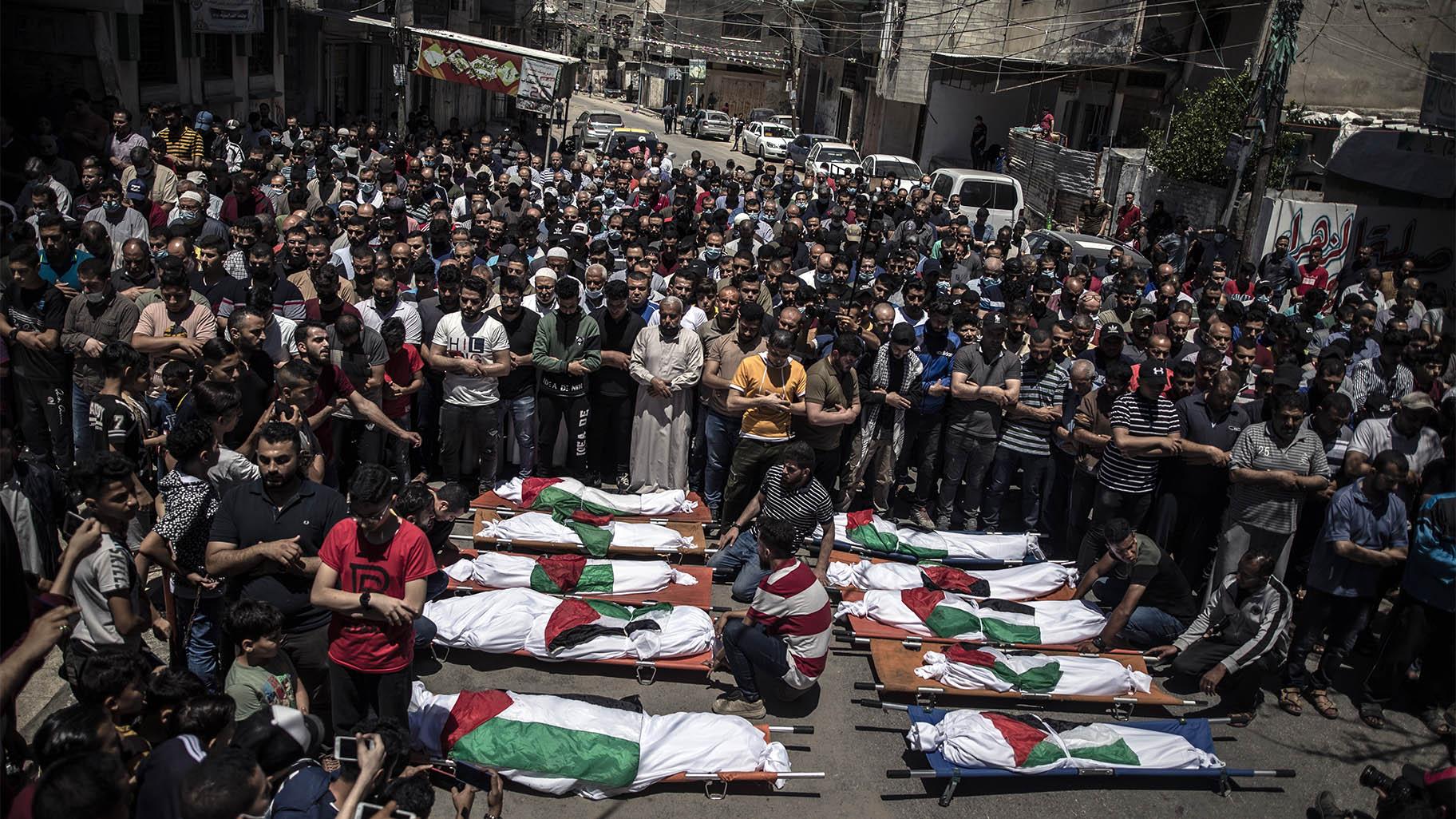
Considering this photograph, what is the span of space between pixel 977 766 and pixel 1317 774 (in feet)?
7.51

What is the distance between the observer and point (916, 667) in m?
6.64

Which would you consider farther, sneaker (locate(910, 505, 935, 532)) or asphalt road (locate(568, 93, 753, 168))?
asphalt road (locate(568, 93, 753, 168))

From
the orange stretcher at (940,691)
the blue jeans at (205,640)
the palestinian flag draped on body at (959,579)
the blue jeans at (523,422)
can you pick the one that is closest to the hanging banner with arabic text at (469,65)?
the blue jeans at (523,422)

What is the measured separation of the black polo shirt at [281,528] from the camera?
5086mm

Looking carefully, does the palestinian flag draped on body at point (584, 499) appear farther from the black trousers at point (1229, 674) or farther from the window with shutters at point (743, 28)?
the window with shutters at point (743, 28)

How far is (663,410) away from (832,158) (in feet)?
69.9

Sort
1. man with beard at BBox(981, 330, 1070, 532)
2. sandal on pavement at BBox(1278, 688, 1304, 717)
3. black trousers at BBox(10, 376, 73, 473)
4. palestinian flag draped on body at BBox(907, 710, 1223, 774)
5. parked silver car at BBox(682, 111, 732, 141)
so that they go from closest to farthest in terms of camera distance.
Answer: palestinian flag draped on body at BBox(907, 710, 1223, 774)
sandal on pavement at BBox(1278, 688, 1304, 717)
black trousers at BBox(10, 376, 73, 473)
man with beard at BBox(981, 330, 1070, 532)
parked silver car at BBox(682, 111, 732, 141)

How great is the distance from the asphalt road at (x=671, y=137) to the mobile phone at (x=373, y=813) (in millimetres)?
28106

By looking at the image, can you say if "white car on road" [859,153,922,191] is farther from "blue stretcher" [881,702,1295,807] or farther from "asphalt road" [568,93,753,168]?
"blue stretcher" [881,702,1295,807]

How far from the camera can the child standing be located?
4.64 m

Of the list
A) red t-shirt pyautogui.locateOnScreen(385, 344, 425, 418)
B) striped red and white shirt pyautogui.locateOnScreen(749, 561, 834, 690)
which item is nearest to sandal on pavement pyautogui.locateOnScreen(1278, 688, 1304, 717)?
striped red and white shirt pyautogui.locateOnScreen(749, 561, 834, 690)

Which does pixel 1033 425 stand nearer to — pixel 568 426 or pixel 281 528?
pixel 568 426

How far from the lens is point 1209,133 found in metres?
21.4

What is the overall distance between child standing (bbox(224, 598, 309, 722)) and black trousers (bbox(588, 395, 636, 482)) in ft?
14.3
